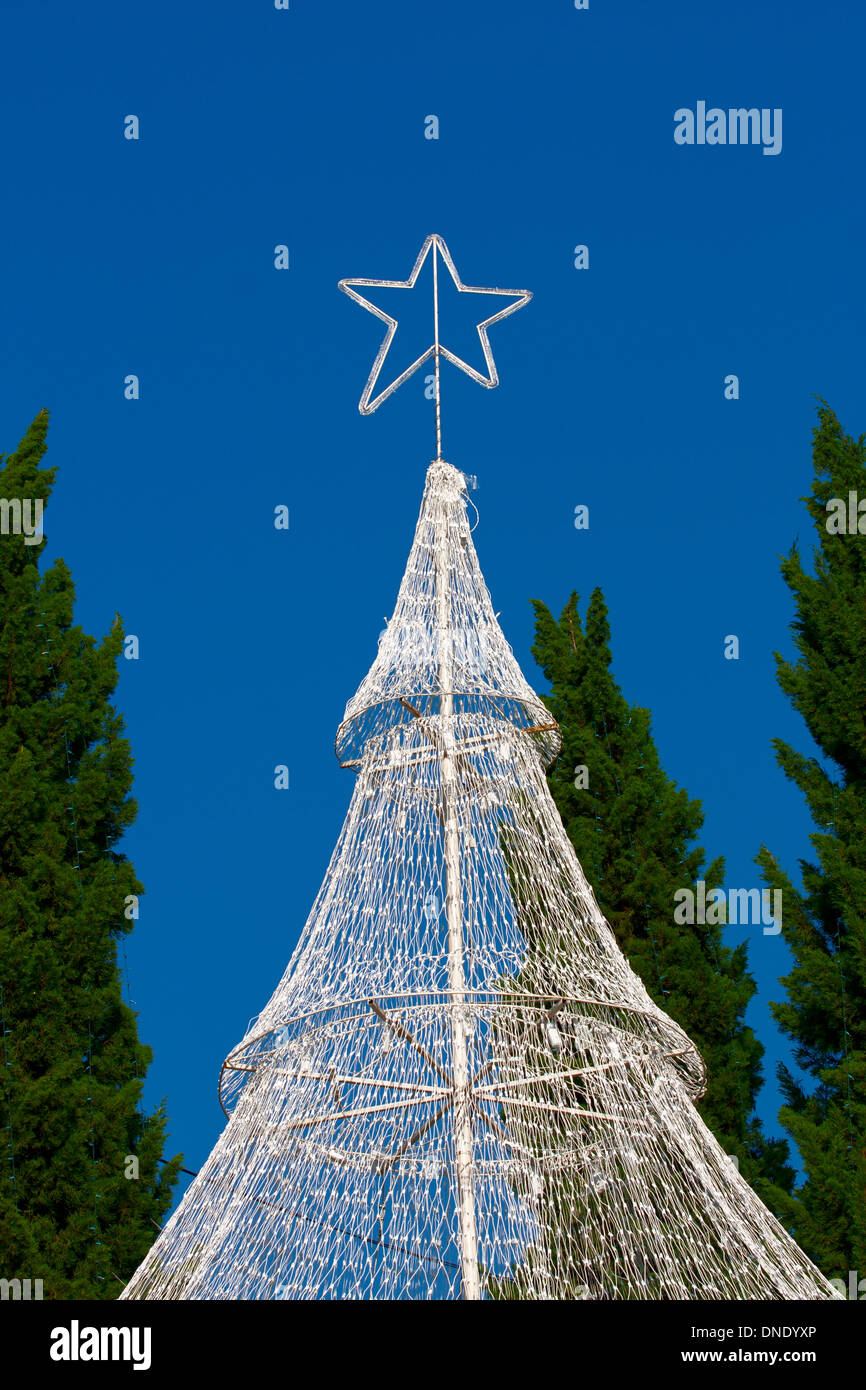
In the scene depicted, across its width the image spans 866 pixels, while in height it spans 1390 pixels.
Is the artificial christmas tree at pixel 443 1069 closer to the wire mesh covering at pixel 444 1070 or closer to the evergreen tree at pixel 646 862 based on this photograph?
the wire mesh covering at pixel 444 1070

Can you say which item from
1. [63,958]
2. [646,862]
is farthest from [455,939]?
[646,862]

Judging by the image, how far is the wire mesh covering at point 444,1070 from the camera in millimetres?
9641

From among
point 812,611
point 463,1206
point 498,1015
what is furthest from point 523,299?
point 463,1206

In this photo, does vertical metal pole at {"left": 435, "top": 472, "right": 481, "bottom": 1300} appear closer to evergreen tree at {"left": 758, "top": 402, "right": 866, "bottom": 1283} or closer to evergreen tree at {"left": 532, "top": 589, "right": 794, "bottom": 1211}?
evergreen tree at {"left": 758, "top": 402, "right": 866, "bottom": 1283}

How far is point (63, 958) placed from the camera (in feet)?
44.9

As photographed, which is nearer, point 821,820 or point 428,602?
point 428,602

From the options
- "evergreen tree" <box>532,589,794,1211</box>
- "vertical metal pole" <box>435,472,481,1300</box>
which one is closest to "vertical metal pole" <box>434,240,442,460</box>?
"vertical metal pole" <box>435,472,481,1300</box>

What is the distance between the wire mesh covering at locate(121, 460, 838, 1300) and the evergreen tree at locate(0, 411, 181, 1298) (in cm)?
278

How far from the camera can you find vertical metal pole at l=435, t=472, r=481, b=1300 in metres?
9.27

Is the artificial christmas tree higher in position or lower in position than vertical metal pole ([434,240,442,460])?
lower

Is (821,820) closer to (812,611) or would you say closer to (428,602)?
(812,611)

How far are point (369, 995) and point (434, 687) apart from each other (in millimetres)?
2331

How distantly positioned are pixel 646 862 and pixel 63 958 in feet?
20.9

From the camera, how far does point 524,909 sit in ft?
35.7
